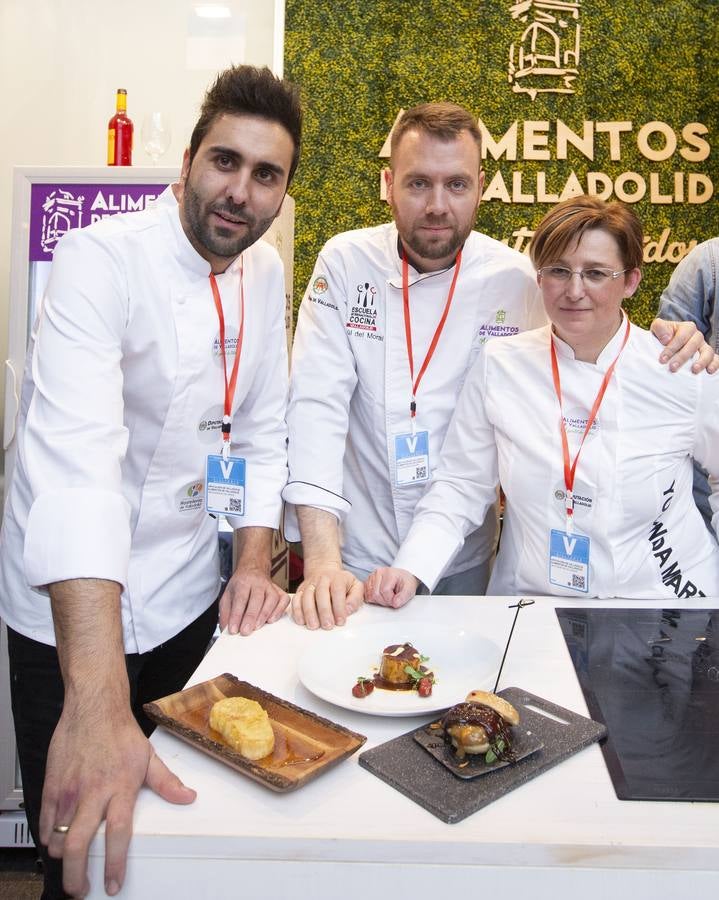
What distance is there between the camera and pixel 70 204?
105 inches

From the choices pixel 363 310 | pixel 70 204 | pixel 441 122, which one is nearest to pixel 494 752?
pixel 363 310

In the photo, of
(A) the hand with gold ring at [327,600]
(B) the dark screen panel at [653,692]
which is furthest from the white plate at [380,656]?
(B) the dark screen panel at [653,692]

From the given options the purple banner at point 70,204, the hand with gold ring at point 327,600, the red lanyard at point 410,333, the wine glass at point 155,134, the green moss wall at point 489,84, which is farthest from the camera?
the green moss wall at point 489,84

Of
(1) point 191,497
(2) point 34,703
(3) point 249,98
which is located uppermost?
(3) point 249,98

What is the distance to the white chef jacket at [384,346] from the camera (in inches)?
81.2

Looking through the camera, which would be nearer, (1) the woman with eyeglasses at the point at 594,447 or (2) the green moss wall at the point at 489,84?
(1) the woman with eyeglasses at the point at 594,447

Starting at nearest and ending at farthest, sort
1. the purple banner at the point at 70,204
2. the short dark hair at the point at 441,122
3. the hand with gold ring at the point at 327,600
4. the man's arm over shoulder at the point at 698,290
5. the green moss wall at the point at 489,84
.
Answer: the hand with gold ring at the point at 327,600 < the short dark hair at the point at 441,122 < the man's arm over shoulder at the point at 698,290 < the purple banner at the point at 70,204 < the green moss wall at the point at 489,84

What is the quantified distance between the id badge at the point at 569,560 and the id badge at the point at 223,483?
65cm

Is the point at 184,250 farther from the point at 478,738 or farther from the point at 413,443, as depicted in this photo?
the point at 478,738

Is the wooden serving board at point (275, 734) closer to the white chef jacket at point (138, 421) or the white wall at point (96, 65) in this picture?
the white chef jacket at point (138, 421)

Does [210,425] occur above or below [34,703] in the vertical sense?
above

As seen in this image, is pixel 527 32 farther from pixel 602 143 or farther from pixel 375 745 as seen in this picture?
pixel 375 745

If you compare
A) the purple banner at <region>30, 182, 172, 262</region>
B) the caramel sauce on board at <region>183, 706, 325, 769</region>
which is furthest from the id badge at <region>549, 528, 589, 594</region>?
the purple banner at <region>30, 182, 172, 262</region>

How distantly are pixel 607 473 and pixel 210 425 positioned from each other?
2.67 feet
